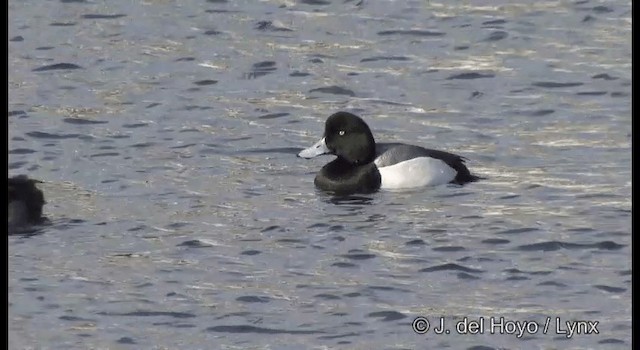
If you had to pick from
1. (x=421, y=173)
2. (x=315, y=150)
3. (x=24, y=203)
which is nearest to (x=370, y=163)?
(x=315, y=150)

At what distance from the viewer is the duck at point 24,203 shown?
11930 millimetres

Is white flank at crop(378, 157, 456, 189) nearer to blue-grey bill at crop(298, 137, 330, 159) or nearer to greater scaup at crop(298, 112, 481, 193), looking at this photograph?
greater scaup at crop(298, 112, 481, 193)

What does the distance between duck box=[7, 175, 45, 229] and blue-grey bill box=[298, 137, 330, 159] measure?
2589 mm

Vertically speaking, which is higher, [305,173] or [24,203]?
[24,203]

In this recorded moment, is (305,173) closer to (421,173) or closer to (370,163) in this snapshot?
(370,163)

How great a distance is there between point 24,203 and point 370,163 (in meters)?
3.23

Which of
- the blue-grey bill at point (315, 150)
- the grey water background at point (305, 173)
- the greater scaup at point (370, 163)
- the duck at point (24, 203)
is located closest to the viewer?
the grey water background at point (305, 173)

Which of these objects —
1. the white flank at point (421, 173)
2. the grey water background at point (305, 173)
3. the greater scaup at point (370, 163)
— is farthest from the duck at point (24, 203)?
the white flank at point (421, 173)

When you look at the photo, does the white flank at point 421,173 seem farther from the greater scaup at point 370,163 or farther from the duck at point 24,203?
the duck at point 24,203

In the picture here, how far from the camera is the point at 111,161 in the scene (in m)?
14.1

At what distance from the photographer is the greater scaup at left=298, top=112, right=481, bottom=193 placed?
13.8m

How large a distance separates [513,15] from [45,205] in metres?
7.97

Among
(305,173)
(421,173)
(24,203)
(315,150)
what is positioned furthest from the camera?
(315,150)

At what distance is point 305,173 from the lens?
1419 cm
